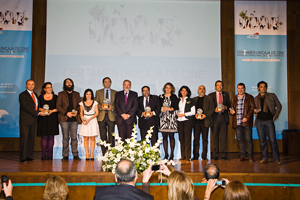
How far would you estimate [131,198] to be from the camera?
1.72m

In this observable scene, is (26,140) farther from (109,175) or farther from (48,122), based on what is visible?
(109,175)

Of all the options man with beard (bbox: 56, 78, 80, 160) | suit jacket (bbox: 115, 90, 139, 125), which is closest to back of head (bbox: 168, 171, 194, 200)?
suit jacket (bbox: 115, 90, 139, 125)

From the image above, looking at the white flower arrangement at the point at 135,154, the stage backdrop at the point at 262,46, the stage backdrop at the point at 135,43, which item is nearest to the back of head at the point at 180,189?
the white flower arrangement at the point at 135,154

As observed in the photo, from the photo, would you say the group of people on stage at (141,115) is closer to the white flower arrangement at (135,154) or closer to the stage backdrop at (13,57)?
the stage backdrop at (13,57)

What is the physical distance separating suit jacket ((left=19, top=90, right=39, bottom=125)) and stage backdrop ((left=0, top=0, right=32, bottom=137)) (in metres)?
1.78

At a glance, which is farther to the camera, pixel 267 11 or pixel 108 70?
pixel 267 11

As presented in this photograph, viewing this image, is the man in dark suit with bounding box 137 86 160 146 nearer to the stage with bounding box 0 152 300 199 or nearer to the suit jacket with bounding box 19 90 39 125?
the stage with bounding box 0 152 300 199

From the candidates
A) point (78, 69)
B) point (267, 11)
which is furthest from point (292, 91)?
point (78, 69)

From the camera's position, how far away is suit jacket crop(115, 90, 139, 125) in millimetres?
5414

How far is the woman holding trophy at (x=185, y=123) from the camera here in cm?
536

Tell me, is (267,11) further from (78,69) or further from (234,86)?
(78,69)

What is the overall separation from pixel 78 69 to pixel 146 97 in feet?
6.59

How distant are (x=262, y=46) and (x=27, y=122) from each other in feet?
18.9

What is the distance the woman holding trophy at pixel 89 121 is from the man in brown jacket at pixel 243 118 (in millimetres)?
2632
